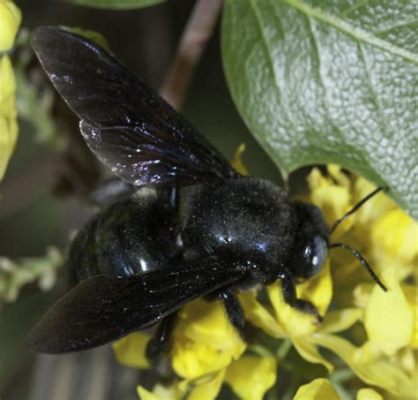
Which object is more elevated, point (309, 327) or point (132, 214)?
point (132, 214)

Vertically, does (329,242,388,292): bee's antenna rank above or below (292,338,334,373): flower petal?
above

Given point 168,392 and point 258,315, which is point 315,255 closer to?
point 258,315

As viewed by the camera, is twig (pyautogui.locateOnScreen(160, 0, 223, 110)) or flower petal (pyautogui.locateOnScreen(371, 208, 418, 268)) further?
twig (pyautogui.locateOnScreen(160, 0, 223, 110))

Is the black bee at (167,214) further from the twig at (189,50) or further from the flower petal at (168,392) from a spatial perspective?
the twig at (189,50)

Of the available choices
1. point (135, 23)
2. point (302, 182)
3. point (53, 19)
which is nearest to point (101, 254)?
point (302, 182)

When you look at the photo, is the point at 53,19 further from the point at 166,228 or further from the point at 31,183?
the point at 166,228

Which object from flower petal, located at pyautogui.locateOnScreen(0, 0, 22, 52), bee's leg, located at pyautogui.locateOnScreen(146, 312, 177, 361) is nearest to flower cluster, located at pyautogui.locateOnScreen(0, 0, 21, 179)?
flower petal, located at pyautogui.locateOnScreen(0, 0, 22, 52)

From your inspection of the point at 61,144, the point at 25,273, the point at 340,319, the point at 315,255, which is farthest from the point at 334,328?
the point at 61,144

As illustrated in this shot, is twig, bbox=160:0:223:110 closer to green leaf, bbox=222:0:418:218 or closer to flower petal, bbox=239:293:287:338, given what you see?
green leaf, bbox=222:0:418:218
